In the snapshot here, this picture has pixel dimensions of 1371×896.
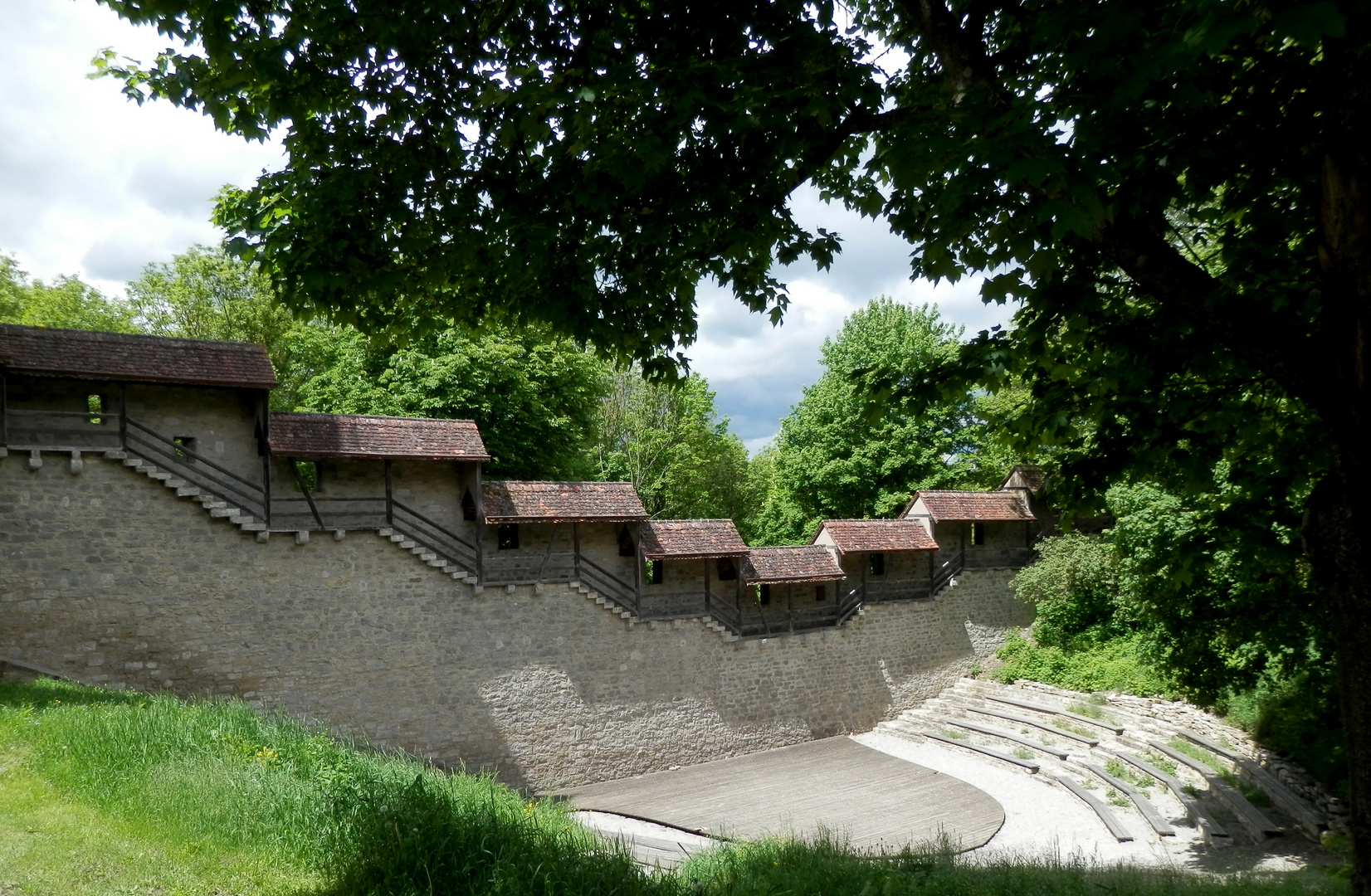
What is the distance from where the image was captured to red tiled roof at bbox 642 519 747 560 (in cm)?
1698

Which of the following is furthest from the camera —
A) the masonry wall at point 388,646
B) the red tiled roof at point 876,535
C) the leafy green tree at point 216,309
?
the leafy green tree at point 216,309

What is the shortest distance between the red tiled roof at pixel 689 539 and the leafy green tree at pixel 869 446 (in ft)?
24.9

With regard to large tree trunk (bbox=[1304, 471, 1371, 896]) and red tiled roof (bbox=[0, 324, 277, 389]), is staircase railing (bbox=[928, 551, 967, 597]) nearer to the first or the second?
red tiled roof (bbox=[0, 324, 277, 389])

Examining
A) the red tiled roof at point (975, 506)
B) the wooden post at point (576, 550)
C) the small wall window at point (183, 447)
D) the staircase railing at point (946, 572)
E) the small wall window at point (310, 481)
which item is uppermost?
the small wall window at point (183, 447)

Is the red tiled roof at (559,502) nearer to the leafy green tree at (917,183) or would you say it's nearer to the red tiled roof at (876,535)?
the red tiled roof at (876,535)

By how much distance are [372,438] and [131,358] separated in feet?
11.9

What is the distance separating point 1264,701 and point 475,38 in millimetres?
16996

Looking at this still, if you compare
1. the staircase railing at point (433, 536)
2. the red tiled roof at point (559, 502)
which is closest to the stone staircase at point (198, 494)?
the staircase railing at point (433, 536)

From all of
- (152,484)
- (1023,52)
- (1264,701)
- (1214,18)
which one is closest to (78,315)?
(152,484)

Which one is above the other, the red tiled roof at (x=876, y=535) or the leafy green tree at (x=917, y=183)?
the leafy green tree at (x=917, y=183)

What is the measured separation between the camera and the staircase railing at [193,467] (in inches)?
497

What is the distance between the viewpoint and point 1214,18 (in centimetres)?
264

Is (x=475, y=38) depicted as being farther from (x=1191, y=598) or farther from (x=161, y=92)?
(x=1191, y=598)

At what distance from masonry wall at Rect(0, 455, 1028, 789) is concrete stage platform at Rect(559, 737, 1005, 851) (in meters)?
0.83
